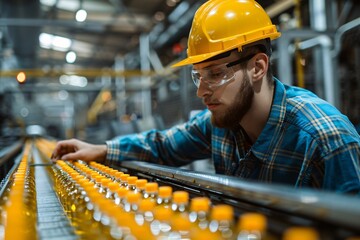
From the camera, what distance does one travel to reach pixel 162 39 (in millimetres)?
9320

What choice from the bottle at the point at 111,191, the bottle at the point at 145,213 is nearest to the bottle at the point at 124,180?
the bottle at the point at 111,191

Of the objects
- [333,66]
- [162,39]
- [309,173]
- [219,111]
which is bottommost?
[309,173]

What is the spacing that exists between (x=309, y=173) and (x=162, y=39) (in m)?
8.03

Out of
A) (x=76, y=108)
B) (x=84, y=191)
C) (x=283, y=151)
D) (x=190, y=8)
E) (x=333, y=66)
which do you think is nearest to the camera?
(x=84, y=191)

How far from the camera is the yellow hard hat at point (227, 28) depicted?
1.83 metres

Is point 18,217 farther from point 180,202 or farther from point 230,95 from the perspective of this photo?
point 230,95

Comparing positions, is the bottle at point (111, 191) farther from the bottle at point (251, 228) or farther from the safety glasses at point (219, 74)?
the safety glasses at point (219, 74)

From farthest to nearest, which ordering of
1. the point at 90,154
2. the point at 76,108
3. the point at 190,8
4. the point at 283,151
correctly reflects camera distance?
1. the point at 76,108
2. the point at 190,8
3. the point at 90,154
4. the point at 283,151

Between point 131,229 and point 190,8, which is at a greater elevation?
point 190,8

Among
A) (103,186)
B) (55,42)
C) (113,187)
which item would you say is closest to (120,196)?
(113,187)

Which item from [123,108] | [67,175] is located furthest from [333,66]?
[123,108]

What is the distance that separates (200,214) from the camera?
0.96 meters

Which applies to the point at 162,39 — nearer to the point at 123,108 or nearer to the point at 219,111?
the point at 123,108

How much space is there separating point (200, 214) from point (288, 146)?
0.97 metres
